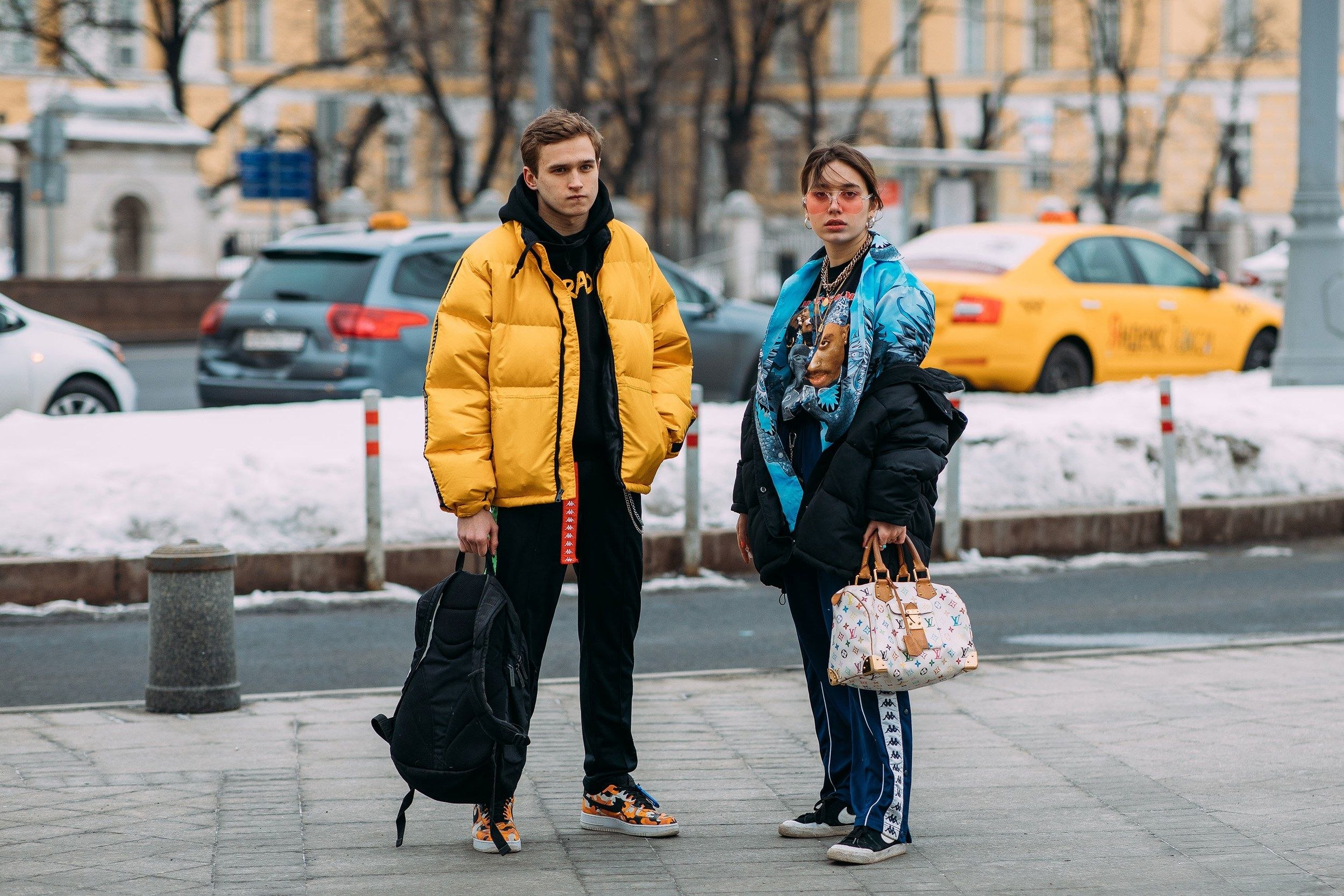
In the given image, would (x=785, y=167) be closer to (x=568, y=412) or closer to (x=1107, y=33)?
(x=1107, y=33)

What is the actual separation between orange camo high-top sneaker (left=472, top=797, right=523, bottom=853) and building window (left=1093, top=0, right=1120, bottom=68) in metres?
50.2

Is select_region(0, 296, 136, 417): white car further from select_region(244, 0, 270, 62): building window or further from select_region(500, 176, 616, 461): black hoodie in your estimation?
select_region(244, 0, 270, 62): building window

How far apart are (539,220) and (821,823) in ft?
5.81

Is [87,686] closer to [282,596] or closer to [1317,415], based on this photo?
[282,596]

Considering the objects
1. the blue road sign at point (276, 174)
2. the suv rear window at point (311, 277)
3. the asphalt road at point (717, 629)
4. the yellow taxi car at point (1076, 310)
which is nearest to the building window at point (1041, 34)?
the blue road sign at point (276, 174)

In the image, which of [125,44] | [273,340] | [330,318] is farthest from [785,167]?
[330,318]

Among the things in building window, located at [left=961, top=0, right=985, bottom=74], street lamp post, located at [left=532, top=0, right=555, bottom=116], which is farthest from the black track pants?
building window, located at [left=961, top=0, right=985, bottom=74]

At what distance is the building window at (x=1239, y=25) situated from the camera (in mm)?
57594

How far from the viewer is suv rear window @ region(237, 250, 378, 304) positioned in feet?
41.8

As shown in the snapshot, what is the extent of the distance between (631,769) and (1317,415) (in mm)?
8752

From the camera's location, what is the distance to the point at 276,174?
34750mm

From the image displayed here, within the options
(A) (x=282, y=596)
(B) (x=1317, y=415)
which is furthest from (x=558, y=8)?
(A) (x=282, y=596)

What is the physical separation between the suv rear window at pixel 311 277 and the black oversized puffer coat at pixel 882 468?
27.3 feet

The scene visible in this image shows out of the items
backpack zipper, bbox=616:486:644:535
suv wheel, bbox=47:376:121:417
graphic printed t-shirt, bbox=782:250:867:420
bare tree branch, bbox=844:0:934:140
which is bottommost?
backpack zipper, bbox=616:486:644:535
